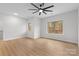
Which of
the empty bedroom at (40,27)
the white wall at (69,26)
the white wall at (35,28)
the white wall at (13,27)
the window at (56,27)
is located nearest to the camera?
the empty bedroom at (40,27)

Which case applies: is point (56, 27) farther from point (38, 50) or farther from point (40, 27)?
point (38, 50)

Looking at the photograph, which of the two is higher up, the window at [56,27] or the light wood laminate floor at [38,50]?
the window at [56,27]

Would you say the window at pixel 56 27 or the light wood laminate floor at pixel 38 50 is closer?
the light wood laminate floor at pixel 38 50

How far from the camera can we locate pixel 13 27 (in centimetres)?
689

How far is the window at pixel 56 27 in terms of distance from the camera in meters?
6.12

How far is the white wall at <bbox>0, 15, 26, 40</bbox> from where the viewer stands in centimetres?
623

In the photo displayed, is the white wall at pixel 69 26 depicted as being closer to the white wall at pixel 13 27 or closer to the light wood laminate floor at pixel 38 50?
the light wood laminate floor at pixel 38 50

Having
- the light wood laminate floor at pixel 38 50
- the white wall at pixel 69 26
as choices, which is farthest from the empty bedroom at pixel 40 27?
the light wood laminate floor at pixel 38 50

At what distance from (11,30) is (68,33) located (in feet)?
17.5

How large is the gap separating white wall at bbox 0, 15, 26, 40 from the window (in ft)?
10.5

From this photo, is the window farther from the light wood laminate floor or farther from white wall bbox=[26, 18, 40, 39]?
the light wood laminate floor

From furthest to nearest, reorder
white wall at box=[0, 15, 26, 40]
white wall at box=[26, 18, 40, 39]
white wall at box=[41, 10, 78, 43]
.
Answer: white wall at box=[26, 18, 40, 39] → white wall at box=[0, 15, 26, 40] → white wall at box=[41, 10, 78, 43]

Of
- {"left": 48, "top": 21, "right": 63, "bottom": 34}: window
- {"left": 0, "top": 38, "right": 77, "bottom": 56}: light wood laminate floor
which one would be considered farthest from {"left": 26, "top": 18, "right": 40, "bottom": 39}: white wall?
{"left": 0, "top": 38, "right": 77, "bottom": 56}: light wood laminate floor

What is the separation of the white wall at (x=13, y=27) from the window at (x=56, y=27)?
319 centimetres
